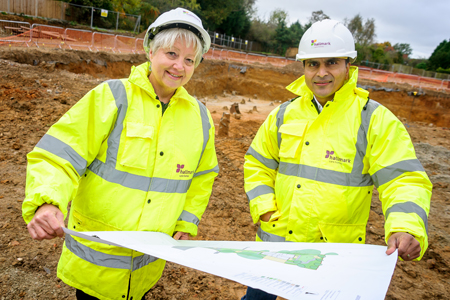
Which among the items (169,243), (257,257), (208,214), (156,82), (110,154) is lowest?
(208,214)

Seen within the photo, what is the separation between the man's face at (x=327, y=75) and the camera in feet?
7.71

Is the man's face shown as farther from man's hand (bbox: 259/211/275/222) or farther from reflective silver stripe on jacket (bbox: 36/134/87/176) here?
reflective silver stripe on jacket (bbox: 36/134/87/176)

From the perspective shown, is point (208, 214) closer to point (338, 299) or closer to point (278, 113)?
point (278, 113)

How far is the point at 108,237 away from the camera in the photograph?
1515mm

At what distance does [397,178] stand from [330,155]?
0.47 m

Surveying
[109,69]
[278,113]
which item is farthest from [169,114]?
[109,69]

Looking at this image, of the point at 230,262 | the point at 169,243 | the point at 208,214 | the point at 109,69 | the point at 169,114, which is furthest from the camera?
the point at 109,69

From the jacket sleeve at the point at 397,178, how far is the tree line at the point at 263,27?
32.1m

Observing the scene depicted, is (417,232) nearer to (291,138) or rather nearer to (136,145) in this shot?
(291,138)

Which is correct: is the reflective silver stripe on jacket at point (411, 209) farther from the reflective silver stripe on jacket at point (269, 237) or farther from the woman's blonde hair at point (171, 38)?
the woman's blonde hair at point (171, 38)

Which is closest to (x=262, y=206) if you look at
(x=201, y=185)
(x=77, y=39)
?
Result: (x=201, y=185)

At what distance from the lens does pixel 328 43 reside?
2.33 metres

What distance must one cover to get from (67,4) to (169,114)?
29759 mm

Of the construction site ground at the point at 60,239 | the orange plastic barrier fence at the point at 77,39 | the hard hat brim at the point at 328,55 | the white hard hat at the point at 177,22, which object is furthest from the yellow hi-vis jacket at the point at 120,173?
the orange plastic barrier fence at the point at 77,39
